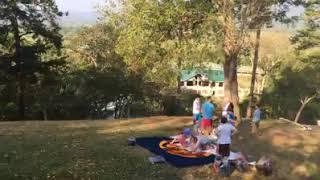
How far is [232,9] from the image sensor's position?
28.3 meters

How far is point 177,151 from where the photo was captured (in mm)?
21859

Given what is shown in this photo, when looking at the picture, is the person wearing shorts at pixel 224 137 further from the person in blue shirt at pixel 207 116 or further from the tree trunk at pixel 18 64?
the tree trunk at pixel 18 64

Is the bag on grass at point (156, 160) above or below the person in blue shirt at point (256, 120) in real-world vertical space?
below

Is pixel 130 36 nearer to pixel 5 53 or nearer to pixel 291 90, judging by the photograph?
pixel 5 53

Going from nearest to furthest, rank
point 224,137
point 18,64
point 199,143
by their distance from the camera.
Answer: point 224,137 → point 199,143 → point 18,64

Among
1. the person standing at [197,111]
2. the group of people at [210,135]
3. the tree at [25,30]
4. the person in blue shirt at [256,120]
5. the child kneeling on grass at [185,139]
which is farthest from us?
the tree at [25,30]

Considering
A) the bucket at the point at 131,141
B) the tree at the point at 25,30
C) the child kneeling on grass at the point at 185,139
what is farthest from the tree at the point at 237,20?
the tree at the point at 25,30

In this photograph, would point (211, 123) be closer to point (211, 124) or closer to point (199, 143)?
point (211, 124)

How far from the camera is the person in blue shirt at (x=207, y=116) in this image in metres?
23.9

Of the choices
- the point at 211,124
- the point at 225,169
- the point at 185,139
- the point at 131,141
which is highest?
the point at 211,124

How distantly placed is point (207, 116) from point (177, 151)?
2.96 m

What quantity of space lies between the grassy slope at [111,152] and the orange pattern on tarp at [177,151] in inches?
42.5

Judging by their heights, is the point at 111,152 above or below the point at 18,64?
below

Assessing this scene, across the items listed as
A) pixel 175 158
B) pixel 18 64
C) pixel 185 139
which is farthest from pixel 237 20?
pixel 18 64
